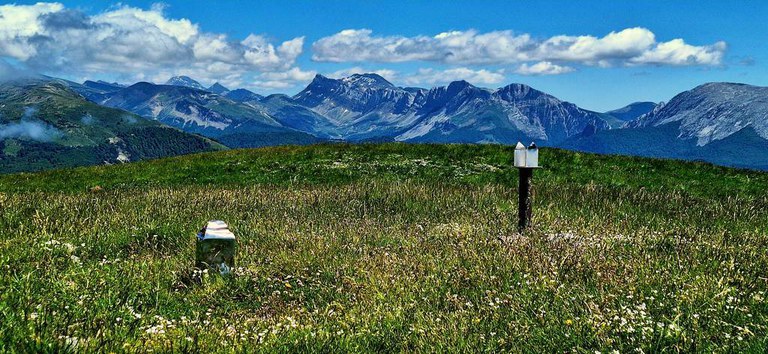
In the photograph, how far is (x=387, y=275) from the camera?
8.41 meters

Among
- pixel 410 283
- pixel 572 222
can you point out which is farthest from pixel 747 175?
pixel 410 283

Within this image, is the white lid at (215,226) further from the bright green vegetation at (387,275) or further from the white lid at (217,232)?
the bright green vegetation at (387,275)

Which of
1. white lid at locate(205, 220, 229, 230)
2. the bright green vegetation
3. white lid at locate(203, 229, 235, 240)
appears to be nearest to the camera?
the bright green vegetation

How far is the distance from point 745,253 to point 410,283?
6.16m

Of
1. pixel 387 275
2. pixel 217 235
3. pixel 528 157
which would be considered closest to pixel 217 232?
pixel 217 235

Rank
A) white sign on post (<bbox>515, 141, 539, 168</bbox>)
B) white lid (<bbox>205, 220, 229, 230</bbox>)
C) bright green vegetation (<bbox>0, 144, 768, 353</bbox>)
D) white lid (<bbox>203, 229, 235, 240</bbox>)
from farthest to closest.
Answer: white sign on post (<bbox>515, 141, 539, 168</bbox>) → white lid (<bbox>205, 220, 229, 230</bbox>) → white lid (<bbox>203, 229, 235, 240</bbox>) → bright green vegetation (<bbox>0, 144, 768, 353</bbox>)

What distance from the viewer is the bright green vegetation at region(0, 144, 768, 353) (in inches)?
222

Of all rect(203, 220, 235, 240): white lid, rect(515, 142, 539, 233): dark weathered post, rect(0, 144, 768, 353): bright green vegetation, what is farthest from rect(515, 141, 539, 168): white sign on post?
rect(203, 220, 235, 240): white lid

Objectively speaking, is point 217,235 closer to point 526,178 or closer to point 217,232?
point 217,232

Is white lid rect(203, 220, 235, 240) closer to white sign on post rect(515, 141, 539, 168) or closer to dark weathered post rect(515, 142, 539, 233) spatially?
dark weathered post rect(515, 142, 539, 233)

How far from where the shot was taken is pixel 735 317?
6094 millimetres

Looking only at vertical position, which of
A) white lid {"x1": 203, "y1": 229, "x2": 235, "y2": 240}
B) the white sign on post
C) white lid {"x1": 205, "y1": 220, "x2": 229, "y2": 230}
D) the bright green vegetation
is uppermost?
the white sign on post

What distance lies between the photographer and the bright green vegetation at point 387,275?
5641mm

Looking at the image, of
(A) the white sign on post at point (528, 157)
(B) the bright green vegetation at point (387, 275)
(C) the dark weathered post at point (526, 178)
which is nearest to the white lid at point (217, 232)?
(B) the bright green vegetation at point (387, 275)
